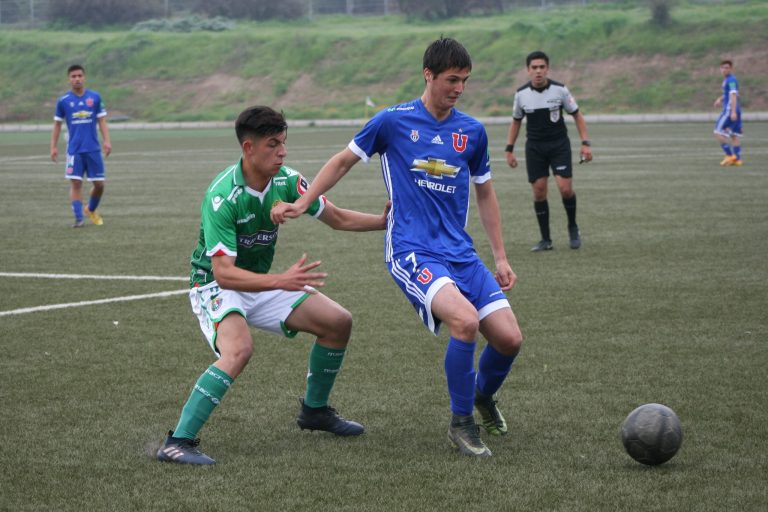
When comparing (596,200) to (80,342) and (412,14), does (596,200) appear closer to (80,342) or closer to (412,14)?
(80,342)

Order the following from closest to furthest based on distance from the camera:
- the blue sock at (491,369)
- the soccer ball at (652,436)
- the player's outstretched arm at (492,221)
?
1. the soccer ball at (652,436)
2. the blue sock at (491,369)
3. the player's outstretched arm at (492,221)

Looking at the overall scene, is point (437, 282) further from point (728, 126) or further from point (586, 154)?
point (728, 126)

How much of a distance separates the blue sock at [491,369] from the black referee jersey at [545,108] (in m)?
7.36

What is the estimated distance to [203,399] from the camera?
5.58 metres

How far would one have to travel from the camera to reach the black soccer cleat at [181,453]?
5.44 m

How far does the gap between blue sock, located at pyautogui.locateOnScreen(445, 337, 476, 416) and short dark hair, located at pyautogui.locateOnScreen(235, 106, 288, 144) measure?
4.48 ft

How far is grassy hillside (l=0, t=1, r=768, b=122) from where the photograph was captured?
56.2m

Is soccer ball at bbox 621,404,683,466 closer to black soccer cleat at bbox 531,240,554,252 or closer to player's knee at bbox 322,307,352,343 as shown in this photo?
player's knee at bbox 322,307,352,343

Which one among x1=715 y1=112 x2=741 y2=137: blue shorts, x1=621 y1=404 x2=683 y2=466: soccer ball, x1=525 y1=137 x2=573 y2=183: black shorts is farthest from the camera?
x1=715 y1=112 x2=741 y2=137: blue shorts

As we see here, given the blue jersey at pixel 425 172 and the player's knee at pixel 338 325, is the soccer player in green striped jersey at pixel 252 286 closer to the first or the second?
the player's knee at pixel 338 325

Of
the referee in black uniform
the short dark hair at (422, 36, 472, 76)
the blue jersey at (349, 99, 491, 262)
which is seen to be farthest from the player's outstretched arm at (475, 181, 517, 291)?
the referee in black uniform

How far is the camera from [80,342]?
8227mm

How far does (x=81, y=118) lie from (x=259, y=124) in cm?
1173

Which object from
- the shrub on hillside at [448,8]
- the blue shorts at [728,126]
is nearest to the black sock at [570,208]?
the blue shorts at [728,126]
